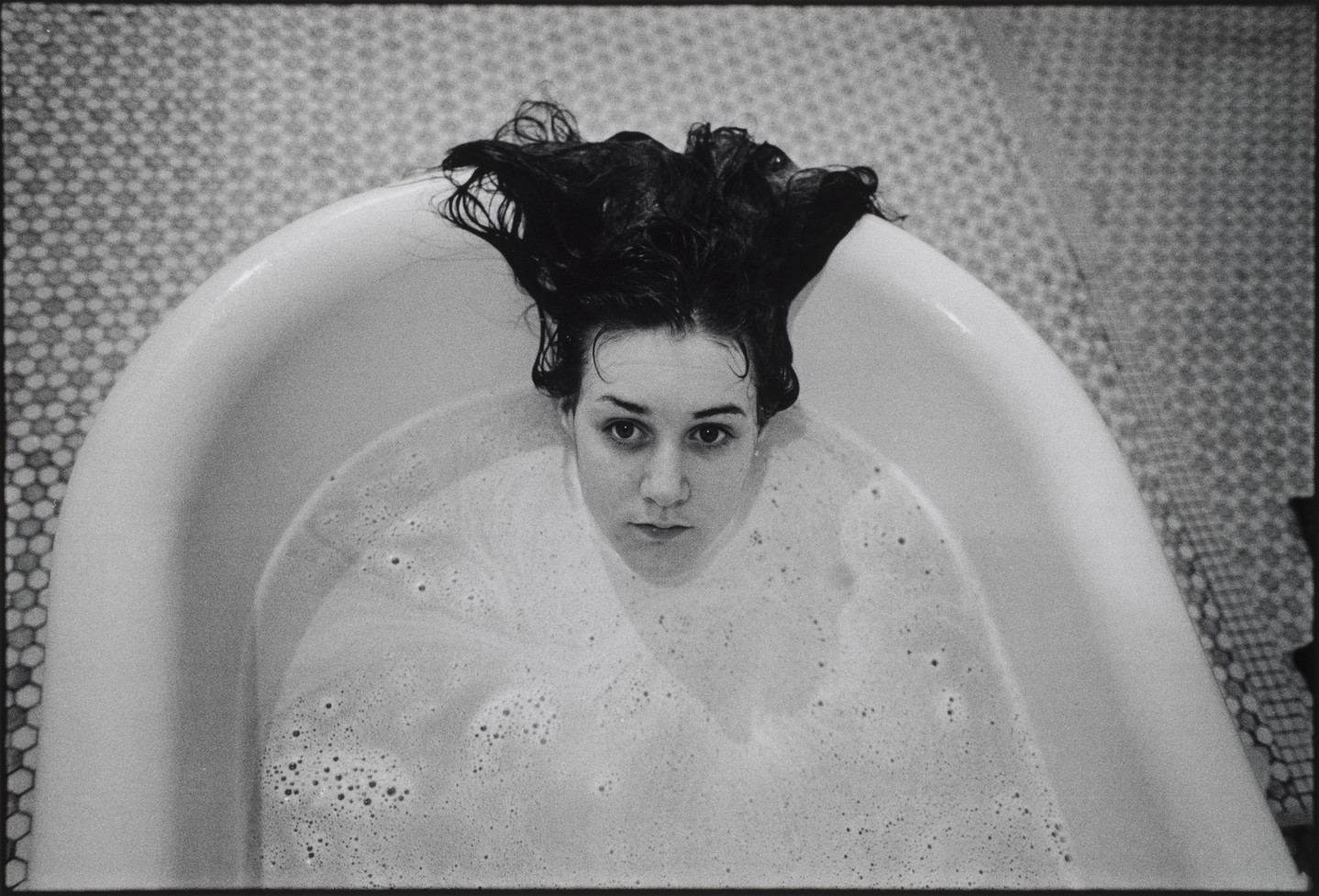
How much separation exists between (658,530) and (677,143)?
34.0 inches

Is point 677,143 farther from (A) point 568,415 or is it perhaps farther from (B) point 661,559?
(B) point 661,559

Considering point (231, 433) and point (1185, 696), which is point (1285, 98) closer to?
point (1185, 696)

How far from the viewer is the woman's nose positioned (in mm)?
972

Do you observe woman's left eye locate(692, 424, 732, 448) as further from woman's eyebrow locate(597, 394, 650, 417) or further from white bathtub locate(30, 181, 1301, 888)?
white bathtub locate(30, 181, 1301, 888)

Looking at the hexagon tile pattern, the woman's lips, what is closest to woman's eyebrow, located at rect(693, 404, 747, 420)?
the woman's lips

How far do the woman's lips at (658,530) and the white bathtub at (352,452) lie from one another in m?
0.33

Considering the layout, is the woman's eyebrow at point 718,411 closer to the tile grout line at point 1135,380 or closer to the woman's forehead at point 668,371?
the woman's forehead at point 668,371

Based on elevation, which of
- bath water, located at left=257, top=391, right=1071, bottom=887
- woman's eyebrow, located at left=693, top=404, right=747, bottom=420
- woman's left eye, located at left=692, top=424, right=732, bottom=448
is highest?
woman's eyebrow, located at left=693, top=404, right=747, bottom=420

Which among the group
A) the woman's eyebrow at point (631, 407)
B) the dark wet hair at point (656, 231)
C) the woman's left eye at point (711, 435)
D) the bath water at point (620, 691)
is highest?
the dark wet hair at point (656, 231)

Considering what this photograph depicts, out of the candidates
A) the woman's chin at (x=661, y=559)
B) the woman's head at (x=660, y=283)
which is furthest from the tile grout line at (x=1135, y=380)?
the woman's chin at (x=661, y=559)

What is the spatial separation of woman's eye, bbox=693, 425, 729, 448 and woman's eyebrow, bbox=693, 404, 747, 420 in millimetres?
19

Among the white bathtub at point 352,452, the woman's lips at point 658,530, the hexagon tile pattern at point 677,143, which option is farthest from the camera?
the hexagon tile pattern at point 677,143

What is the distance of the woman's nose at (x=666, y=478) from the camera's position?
97 centimetres

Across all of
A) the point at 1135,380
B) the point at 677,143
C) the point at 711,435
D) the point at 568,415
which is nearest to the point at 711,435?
the point at 711,435
